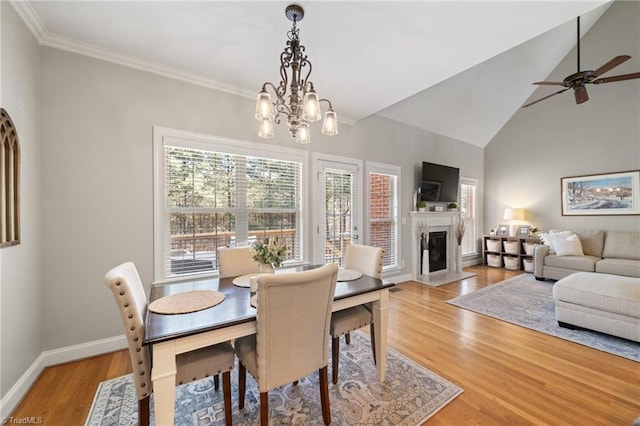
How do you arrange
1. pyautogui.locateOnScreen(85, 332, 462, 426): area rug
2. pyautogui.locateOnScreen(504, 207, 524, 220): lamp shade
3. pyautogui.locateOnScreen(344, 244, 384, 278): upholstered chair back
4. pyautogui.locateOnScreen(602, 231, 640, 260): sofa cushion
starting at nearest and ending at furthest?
pyautogui.locateOnScreen(85, 332, 462, 426): area rug → pyautogui.locateOnScreen(344, 244, 384, 278): upholstered chair back → pyautogui.locateOnScreen(602, 231, 640, 260): sofa cushion → pyautogui.locateOnScreen(504, 207, 524, 220): lamp shade

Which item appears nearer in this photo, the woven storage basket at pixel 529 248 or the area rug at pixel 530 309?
the area rug at pixel 530 309

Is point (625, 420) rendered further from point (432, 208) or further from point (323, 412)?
point (432, 208)

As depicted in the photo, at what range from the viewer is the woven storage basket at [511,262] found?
5.56 metres

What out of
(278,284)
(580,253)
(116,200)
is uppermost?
(116,200)

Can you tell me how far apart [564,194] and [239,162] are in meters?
6.26

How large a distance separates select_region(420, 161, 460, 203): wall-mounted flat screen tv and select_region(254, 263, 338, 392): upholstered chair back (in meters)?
4.05

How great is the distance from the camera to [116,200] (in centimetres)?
239

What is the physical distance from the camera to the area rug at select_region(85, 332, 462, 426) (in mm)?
1616

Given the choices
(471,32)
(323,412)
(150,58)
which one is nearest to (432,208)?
(471,32)

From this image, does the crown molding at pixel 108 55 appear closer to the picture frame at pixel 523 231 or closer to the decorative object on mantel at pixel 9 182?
the decorative object on mantel at pixel 9 182

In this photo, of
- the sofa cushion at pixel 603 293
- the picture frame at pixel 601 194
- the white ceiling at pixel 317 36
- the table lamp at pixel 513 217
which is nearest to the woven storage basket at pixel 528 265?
the table lamp at pixel 513 217

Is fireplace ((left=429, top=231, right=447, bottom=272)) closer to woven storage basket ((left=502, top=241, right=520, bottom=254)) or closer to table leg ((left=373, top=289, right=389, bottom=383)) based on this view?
woven storage basket ((left=502, top=241, right=520, bottom=254))

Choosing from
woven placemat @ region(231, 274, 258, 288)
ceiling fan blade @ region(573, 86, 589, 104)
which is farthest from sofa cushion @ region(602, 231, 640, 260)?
woven placemat @ region(231, 274, 258, 288)

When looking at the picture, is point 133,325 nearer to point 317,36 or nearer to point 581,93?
point 317,36
